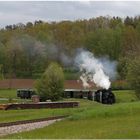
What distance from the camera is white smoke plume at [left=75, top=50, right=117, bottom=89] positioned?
280 ft

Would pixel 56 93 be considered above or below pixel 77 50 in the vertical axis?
below

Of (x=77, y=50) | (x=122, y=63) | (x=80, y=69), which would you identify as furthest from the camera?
(x=77, y=50)

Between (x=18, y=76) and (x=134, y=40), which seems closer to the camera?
(x=18, y=76)

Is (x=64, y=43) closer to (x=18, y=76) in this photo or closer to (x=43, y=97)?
(x=18, y=76)

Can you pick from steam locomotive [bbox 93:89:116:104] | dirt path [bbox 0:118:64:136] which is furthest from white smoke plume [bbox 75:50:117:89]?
dirt path [bbox 0:118:64:136]

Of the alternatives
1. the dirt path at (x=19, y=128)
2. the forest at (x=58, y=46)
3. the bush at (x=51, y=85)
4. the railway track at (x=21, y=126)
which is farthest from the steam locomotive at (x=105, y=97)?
the forest at (x=58, y=46)

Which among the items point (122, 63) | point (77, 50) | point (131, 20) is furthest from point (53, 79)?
point (131, 20)

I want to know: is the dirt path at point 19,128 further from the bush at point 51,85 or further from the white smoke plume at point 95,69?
the white smoke plume at point 95,69

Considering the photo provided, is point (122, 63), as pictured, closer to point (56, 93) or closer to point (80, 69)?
point (80, 69)

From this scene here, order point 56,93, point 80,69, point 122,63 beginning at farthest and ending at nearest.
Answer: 1. point 80,69
2. point 122,63
3. point 56,93

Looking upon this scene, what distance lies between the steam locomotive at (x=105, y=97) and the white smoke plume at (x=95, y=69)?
14.5m

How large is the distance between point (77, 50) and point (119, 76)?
22554 millimetres

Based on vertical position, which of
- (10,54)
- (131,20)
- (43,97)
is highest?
(131,20)

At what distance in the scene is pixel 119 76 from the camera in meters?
97.8
